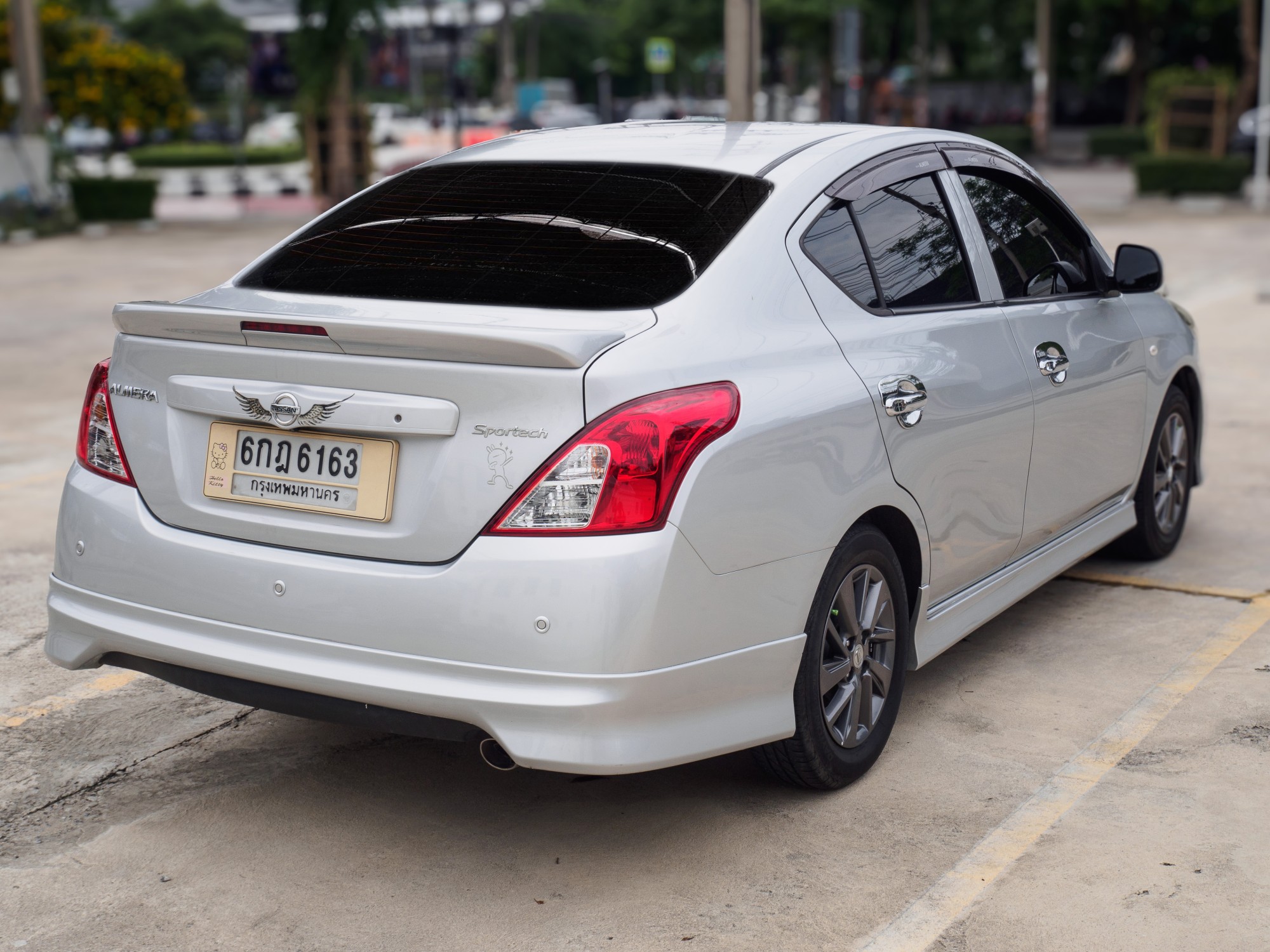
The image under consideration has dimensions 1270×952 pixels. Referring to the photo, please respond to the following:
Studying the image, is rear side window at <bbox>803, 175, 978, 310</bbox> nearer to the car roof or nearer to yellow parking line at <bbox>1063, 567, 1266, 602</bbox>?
the car roof

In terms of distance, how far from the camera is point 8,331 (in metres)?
13.5

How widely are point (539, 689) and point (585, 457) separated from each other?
0.47 metres

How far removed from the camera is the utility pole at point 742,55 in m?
13.0

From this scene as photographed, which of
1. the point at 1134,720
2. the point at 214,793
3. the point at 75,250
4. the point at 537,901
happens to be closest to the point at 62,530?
the point at 214,793

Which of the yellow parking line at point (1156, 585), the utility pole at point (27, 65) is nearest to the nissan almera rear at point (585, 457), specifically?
the yellow parking line at point (1156, 585)

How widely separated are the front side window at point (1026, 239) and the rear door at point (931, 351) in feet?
0.72

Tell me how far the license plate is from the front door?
206 centimetres

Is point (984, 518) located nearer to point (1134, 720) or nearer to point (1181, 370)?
point (1134, 720)

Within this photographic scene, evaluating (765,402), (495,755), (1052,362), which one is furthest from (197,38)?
(495,755)

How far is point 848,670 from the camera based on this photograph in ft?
12.0

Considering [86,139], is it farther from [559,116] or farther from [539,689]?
[539,689]

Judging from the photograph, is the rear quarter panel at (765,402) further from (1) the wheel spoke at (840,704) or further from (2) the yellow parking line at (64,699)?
(2) the yellow parking line at (64,699)

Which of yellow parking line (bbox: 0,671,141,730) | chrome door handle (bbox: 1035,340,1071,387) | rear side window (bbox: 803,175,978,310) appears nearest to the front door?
chrome door handle (bbox: 1035,340,1071,387)

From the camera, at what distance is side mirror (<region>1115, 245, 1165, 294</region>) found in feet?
16.4
